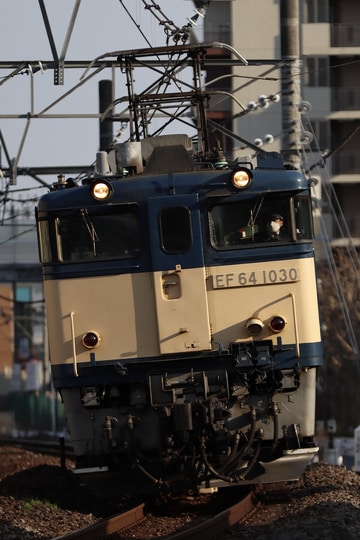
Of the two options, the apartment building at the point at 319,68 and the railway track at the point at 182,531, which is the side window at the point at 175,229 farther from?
the apartment building at the point at 319,68

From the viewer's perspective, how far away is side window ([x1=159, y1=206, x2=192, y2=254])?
39.1ft

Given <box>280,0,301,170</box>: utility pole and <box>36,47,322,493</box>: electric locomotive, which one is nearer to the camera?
<box>36,47,322,493</box>: electric locomotive

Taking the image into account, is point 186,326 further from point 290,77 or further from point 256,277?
point 290,77

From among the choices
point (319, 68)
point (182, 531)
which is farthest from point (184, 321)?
point (319, 68)

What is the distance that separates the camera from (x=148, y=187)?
1200 centimetres

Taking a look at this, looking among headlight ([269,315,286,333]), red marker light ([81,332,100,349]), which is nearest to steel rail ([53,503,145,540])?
red marker light ([81,332,100,349])

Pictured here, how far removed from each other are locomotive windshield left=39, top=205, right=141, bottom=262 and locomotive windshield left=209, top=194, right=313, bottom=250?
79cm

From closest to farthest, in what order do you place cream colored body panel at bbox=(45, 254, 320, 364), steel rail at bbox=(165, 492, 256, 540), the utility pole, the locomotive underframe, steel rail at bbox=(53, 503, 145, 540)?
steel rail at bbox=(165, 492, 256, 540) < steel rail at bbox=(53, 503, 145, 540) < the locomotive underframe < cream colored body panel at bbox=(45, 254, 320, 364) < the utility pole

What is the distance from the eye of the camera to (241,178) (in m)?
11.9

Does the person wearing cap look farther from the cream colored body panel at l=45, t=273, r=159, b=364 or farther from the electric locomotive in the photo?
the cream colored body panel at l=45, t=273, r=159, b=364

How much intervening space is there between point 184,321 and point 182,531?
1966 millimetres

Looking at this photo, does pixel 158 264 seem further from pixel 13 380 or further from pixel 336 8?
pixel 13 380

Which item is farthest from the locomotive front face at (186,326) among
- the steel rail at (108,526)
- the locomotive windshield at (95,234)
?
the steel rail at (108,526)

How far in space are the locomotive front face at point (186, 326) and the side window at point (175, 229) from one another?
1 cm
